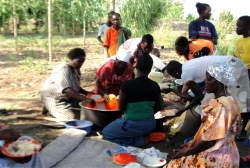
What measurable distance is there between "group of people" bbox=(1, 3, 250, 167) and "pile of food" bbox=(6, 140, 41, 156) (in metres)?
1.14

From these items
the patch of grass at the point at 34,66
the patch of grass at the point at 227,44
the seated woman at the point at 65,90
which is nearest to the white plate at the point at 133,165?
the seated woman at the point at 65,90

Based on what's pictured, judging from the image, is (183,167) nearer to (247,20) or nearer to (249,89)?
(249,89)

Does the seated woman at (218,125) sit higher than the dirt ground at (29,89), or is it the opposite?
the seated woman at (218,125)

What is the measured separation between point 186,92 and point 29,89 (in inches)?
133

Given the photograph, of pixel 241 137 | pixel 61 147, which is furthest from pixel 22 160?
pixel 241 137

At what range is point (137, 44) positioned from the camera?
482 cm

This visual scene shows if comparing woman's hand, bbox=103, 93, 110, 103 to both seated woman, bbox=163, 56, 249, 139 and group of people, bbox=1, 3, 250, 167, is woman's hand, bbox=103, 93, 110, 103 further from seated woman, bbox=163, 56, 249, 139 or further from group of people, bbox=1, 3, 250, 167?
seated woman, bbox=163, 56, 249, 139

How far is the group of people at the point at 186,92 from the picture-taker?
2084mm

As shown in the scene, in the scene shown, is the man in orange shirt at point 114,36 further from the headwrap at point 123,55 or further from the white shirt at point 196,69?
the white shirt at point 196,69

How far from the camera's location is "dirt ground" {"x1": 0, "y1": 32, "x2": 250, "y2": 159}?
3.73 metres

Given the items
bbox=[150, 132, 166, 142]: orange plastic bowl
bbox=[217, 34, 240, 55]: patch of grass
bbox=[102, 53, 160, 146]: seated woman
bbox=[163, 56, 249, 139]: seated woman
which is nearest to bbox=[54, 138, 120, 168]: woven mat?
bbox=[102, 53, 160, 146]: seated woman

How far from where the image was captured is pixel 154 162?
2969mm

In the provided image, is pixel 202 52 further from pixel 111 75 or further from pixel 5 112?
pixel 5 112

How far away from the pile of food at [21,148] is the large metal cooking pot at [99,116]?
1399mm
